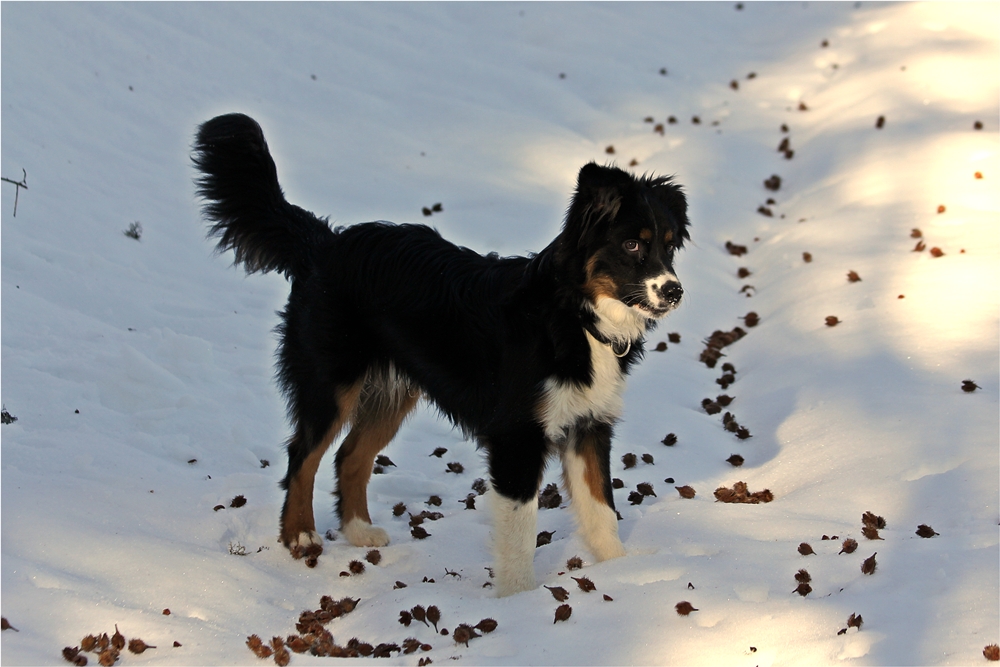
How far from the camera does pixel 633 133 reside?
11742 millimetres

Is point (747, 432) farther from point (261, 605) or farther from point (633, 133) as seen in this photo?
point (633, 133)

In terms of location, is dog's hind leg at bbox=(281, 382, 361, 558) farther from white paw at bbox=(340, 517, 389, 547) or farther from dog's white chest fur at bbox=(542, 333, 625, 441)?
dog's white chest fur at bbox=(542, 333, 625, 441)

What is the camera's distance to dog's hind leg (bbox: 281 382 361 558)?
477cm

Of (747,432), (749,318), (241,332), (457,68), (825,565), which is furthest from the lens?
(457,68)

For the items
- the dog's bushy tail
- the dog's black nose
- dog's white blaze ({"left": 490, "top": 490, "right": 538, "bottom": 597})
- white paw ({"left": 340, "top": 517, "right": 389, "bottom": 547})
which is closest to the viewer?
the dog's black nose

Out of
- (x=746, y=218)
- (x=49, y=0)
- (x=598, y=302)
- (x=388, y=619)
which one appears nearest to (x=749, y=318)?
(x=746, y=218)

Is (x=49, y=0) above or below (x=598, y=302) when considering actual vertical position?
above

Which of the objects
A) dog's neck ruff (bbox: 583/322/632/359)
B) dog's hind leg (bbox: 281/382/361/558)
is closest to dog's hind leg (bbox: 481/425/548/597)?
dog's neck ruff (bbox: 583/322/632/359)

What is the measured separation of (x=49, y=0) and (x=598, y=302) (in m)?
8.11

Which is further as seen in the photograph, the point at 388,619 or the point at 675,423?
the point at 675,423

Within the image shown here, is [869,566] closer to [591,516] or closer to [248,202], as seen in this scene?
[591,516]

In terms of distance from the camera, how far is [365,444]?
509 cm

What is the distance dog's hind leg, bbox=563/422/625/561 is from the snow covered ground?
20 cm

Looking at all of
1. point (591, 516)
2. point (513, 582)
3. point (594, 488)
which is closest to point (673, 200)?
point (594, 488)
